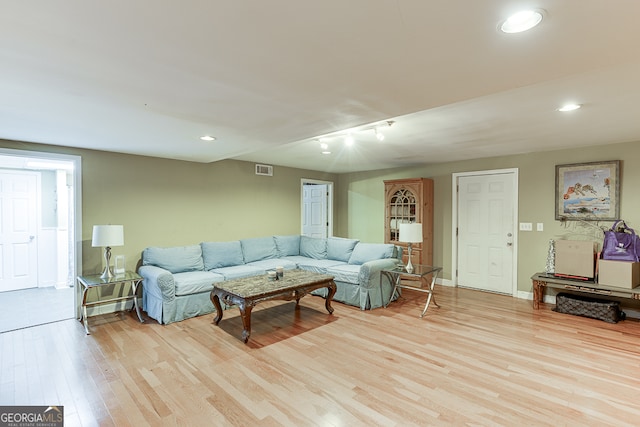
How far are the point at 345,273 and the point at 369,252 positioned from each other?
598 millimetres

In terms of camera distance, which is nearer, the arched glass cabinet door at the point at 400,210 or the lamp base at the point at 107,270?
the lamp base at the point at 107,270

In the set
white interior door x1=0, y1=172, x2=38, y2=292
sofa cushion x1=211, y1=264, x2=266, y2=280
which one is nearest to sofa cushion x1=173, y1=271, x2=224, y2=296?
sofa cushion x1=211, y1=264, x2=266, y2=280

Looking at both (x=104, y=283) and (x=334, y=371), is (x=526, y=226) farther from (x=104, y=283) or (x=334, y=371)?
(x=104, y=283)

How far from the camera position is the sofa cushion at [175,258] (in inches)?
164

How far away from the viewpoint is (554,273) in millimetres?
4098

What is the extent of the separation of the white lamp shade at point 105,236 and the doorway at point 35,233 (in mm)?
1401

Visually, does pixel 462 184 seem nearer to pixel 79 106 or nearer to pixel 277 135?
pixel 277 135

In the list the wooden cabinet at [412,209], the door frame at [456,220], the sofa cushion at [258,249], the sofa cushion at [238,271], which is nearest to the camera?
the sofa cushion at [238,271]

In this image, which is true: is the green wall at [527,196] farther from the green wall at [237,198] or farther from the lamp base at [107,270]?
the lamp base at [107,270]

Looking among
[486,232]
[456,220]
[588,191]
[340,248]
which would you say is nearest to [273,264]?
[340,248]

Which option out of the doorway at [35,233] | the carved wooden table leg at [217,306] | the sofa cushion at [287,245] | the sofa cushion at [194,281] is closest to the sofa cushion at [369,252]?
the sofa cushion at [287,245]

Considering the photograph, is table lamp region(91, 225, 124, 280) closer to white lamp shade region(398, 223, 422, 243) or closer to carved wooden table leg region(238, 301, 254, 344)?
carved wooden table leg region(238, 301, 254, 344)

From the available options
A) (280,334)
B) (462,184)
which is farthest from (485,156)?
(280,334)

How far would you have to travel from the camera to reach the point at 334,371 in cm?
257
